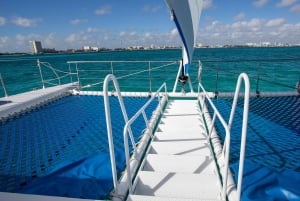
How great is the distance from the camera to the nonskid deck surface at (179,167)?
1.98 m

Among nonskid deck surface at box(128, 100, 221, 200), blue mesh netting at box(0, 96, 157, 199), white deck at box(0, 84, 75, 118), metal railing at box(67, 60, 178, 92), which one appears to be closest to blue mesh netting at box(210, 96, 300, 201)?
nonskid deck surface at box(128, 100, 221, 200)

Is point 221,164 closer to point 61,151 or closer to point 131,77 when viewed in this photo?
point 61,151

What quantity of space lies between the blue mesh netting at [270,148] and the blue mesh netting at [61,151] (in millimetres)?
1783

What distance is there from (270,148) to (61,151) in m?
3.65

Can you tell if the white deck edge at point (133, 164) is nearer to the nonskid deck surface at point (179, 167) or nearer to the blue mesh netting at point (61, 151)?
the nonskid deck surface at point (179, 167)

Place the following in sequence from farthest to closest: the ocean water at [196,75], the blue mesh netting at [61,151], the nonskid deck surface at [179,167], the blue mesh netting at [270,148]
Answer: the ocean water at [196,75], the blue mesh netting at [61,151], the blue mesh netting at [270,148], the nonskid deck surface at [179,167]

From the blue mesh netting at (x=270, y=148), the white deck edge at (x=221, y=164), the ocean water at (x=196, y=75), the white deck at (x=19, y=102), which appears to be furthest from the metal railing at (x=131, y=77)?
the blue mesh netting at (x=270, y=148)

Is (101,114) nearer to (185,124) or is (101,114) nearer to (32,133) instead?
(32,133)

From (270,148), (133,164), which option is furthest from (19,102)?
(270,148)

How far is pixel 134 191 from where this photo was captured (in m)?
2.04

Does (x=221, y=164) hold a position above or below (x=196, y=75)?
above

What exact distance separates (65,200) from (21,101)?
496cm

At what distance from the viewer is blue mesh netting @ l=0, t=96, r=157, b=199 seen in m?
2.36

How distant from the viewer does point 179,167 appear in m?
2.46
